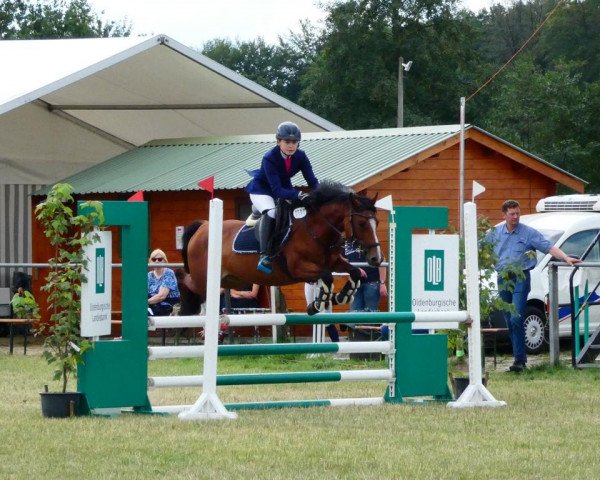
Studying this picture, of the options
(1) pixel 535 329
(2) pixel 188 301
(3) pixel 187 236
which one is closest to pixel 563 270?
(1) pixel 535 329

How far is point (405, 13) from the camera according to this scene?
57.2m

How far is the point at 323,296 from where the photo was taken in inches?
435

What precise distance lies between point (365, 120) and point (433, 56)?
3.95 metres

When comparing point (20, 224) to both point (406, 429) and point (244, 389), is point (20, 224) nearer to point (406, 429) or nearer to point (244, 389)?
point (244, 389)

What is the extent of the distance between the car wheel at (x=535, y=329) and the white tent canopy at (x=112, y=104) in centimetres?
821

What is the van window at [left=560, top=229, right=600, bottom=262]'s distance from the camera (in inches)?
740

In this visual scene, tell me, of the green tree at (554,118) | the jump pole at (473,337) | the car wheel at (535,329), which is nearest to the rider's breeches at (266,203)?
the jump pole at (473,337)

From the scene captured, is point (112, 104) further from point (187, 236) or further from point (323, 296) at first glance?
point (323, 296)

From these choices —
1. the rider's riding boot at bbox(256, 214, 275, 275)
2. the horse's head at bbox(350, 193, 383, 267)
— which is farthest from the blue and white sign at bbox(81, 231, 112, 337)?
the horse's head at bbox(350, 193, 383, 267)

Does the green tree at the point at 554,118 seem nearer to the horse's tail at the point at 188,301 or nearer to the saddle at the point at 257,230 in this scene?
the horse's tail at the point at 188,301

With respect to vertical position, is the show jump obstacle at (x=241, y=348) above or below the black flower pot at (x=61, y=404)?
above

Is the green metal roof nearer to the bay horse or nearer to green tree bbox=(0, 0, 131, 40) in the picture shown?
the bay horse

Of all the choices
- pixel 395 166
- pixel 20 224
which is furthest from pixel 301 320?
pixel 20 224

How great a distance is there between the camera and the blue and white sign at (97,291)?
34.0ft
